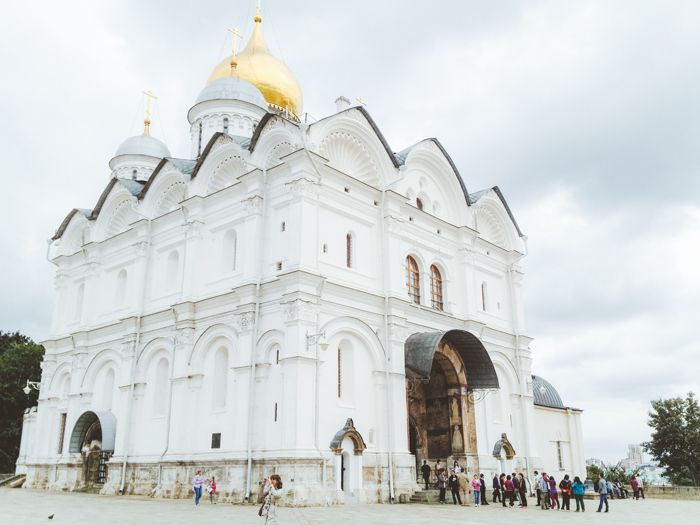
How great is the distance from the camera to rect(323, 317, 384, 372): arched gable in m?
18.5

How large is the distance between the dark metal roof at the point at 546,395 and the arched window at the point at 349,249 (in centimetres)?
→ 1434

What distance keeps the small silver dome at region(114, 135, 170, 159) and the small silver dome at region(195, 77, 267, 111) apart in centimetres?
413

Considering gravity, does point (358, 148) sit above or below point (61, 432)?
above

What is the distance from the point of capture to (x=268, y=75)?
29.4 meters

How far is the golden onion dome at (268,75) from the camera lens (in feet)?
95.7

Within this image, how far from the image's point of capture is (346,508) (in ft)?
50.6

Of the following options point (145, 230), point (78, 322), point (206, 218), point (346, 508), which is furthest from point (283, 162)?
point (78, 322)

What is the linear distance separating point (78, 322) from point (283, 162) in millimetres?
12725

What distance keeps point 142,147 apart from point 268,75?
683 cm

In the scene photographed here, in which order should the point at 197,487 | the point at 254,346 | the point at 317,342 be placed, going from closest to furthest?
the point at 197,487, the point at 317,342, the point at 254,346

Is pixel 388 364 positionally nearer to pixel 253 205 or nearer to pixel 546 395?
A: pixel 253 205

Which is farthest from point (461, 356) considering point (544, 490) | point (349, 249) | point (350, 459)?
point (350, 459)

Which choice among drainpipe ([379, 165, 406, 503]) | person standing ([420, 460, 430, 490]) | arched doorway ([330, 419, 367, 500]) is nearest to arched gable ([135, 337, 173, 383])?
arched doorway ([330, 419, 367, 500])

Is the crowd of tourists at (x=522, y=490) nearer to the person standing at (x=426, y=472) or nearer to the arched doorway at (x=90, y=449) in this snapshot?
the person standing at (x=426, y=472)
